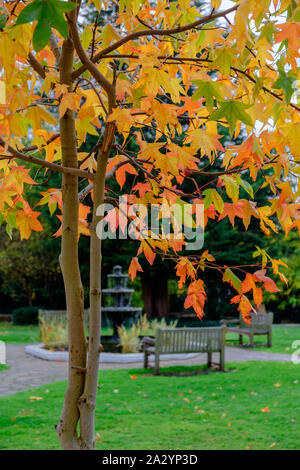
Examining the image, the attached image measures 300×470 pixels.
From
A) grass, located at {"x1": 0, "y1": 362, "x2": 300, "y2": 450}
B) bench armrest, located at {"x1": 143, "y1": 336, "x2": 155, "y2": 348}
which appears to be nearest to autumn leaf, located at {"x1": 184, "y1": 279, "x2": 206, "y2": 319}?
grass, located at {"x1": 0, "y1": 362, "x2": 300, "y2": 450}

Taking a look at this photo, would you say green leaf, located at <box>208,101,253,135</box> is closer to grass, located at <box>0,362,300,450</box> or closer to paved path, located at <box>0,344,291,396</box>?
grass, located at <box>0,362,300,450</box>

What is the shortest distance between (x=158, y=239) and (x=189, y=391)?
4.59 m

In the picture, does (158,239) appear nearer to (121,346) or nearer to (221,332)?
(221,332)

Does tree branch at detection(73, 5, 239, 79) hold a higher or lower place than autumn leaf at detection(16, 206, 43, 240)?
higher

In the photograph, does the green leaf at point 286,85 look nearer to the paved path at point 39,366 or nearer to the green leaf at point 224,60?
the green leaf at point 224,60

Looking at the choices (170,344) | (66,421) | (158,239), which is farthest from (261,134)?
(170,344)

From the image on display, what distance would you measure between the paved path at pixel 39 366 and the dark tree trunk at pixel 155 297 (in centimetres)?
717

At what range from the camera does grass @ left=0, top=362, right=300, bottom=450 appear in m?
4.37

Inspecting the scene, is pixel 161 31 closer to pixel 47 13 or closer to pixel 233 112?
pixel 233 112

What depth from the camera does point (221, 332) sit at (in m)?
8.62

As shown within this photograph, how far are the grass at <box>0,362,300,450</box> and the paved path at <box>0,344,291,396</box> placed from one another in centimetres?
66

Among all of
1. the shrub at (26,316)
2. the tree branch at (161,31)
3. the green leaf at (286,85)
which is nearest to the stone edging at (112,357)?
the tree branch at (161,31)

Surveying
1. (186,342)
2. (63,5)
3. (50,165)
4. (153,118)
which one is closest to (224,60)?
(153,118)

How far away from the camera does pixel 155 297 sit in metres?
19.4
